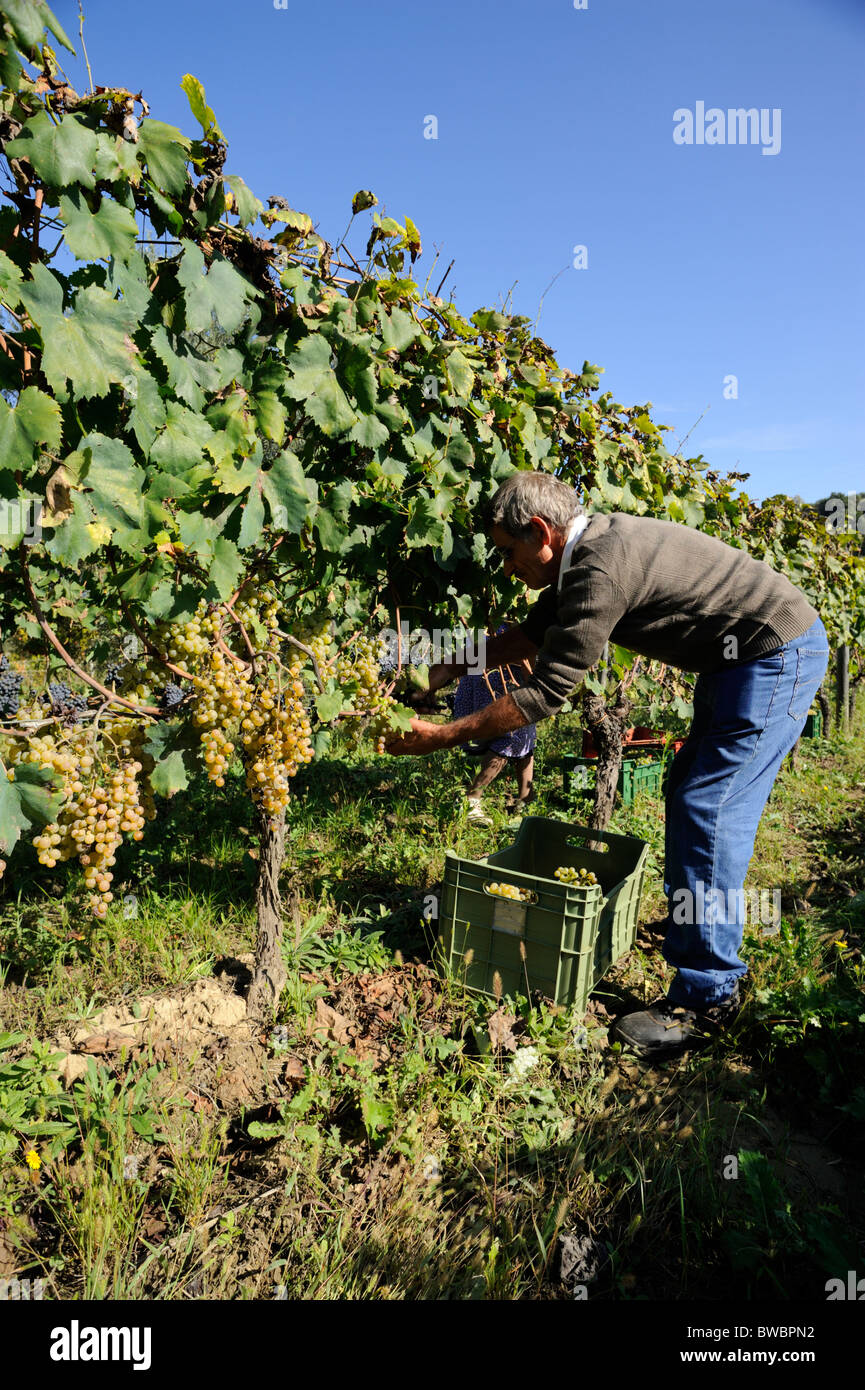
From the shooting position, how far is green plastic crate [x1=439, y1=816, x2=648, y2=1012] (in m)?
2.75

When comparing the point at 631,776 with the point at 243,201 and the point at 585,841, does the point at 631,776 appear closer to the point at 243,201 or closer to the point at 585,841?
the point at 585,841

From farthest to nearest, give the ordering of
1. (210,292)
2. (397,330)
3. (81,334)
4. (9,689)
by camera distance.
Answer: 1. (9,689)
2. (397,330)
3. (210,292)
4. (81,334)

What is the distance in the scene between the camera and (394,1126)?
7.56 feet

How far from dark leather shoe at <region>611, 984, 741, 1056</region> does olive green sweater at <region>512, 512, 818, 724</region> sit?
1.23 metres

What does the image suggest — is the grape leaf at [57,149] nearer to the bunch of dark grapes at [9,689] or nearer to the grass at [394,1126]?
the grass at [394,1126]

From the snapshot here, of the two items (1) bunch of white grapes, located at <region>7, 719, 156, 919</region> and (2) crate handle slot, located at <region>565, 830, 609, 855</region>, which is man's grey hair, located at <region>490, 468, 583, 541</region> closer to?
(1) bunch of white grapes, located at <region>7, 719, 156, 919</region>

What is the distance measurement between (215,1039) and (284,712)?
4.27ft

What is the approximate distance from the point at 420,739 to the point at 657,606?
0.91 meters

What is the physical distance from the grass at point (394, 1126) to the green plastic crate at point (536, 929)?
11 centimetres

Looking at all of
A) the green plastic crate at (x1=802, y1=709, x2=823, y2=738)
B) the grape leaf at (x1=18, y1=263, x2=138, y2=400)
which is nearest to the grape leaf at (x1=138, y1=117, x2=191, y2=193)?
the grape leaf at (x1=18, y1=263, x2=138, y2=400)

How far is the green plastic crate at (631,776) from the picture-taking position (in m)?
5.62

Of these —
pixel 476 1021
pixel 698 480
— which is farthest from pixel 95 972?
pixel 698 480

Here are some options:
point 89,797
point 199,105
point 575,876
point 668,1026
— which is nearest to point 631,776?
point 575,876
